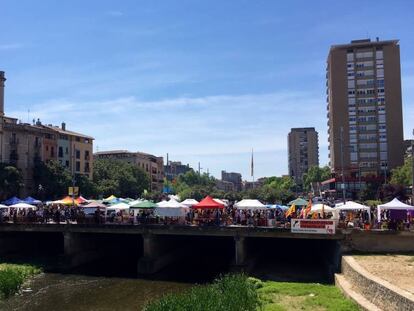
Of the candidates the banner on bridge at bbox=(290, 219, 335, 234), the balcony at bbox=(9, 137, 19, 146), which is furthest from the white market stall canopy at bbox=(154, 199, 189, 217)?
the balcony at bbox=(9, 137, 19, 146)

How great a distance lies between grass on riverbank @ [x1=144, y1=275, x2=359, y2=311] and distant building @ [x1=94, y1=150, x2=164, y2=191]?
12261cm

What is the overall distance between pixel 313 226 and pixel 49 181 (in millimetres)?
61944

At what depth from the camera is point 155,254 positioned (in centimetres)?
3956

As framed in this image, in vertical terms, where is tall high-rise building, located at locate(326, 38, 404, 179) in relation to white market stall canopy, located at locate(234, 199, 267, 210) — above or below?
above

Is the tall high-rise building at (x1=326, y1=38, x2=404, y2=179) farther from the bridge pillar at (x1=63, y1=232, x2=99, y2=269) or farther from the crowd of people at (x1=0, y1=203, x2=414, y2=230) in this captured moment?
the bridge pillar at (x1=63, y1=232, x2=99, y2=269)

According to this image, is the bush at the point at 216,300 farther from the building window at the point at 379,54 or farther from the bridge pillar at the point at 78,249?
the building window at the point at 379,54

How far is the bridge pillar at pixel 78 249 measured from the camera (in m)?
40.2

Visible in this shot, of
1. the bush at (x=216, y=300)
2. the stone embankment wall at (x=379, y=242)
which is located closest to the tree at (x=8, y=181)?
the bush at (x=216, y=300)

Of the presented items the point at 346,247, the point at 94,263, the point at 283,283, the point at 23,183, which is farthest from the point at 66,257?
the point at 23,183

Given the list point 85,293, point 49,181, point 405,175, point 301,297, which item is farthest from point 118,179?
point 301,297

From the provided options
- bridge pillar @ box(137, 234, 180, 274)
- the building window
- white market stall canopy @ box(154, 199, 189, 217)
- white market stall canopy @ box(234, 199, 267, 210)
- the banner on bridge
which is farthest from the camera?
the building window

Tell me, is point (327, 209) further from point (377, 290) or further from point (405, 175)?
point (405, 175)

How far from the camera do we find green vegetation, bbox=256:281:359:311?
23.2 metres

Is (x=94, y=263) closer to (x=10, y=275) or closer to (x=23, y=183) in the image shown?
(x=10, y=275)
